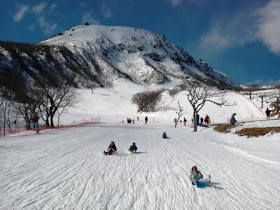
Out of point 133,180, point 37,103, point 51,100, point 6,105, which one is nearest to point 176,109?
point 37,103

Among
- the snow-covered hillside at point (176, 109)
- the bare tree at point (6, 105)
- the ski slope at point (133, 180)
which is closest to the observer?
the ski slope at point (133, 180)

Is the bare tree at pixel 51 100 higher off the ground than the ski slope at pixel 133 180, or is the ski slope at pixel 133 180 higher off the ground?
the bare tree at pixel 51 100

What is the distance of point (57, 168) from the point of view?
553 inches

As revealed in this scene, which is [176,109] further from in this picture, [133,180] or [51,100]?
[133,180]

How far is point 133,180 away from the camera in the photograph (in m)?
12.4

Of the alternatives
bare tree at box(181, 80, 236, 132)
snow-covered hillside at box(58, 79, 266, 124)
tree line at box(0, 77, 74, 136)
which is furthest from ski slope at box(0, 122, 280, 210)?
snow-covered hillside at box(58, 79, 266, 124)

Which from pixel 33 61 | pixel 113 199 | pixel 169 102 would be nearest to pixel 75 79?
pixel 33 61

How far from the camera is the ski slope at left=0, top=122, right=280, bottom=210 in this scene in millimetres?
9523

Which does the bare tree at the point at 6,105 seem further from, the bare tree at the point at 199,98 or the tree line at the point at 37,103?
the bare tree at the point at 199,98

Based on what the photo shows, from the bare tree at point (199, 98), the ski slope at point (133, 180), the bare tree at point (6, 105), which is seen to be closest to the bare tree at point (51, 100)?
the bare tree at point (6, 105)

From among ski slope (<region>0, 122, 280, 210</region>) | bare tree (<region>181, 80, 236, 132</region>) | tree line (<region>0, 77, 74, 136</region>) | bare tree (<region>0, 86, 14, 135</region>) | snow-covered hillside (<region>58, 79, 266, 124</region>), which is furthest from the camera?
snow-covered hillside (<region>58, 79, 266, 124</region>)

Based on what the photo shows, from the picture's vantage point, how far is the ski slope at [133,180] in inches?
375

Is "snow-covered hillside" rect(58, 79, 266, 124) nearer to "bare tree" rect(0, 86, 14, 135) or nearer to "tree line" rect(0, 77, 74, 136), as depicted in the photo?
"tree line" rect(0, 77, 74, 136)

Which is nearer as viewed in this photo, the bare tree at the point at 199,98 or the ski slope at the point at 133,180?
the ski slope at the point at 133,180
